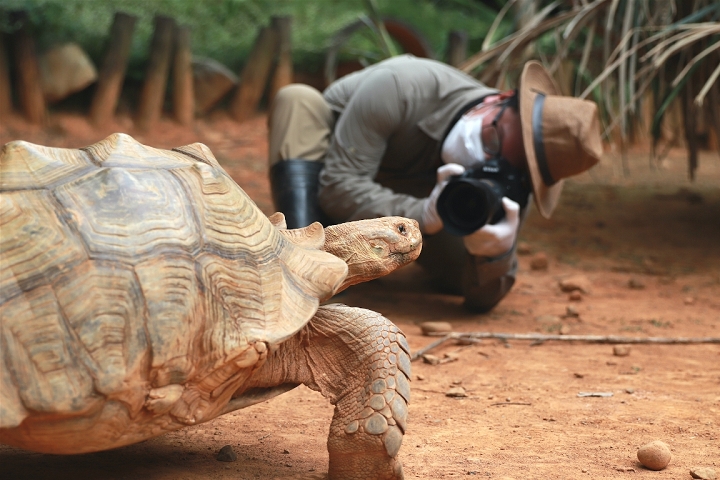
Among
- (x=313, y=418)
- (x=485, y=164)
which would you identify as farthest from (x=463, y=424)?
(x=485, y=164)

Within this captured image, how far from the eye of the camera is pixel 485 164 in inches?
136

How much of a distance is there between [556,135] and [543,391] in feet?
4.05

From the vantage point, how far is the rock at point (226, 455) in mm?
2055

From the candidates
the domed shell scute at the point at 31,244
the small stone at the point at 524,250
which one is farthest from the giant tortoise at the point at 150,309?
the small stone at the point at 524,250

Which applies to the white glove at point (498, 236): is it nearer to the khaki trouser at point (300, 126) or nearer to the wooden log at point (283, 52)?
the khaki trouser at point (300, 126)

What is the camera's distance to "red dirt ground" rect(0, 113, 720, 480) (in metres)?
2.04

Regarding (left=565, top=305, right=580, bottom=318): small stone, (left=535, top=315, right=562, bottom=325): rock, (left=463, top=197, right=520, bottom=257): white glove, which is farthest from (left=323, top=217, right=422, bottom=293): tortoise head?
(left=565, top=305, right=580, bottom=318): small stone

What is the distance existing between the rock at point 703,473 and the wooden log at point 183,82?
634cm

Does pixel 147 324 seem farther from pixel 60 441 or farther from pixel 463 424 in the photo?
pixel 463 424

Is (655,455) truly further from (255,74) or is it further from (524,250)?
(255,74)

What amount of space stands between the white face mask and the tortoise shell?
1.86 metres

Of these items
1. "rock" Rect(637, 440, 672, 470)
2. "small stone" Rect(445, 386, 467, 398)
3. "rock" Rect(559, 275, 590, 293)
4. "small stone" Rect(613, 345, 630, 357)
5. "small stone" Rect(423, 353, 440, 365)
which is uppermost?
"rock" Rect(637, 440, 672, 470)

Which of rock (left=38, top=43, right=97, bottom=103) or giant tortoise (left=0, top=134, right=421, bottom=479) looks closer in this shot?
giant tortoise (left=0, top=134, right=421, bottom=479)

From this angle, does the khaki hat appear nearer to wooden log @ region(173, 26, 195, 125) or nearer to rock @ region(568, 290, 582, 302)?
rock @ region(568, 290, 582, 302)
